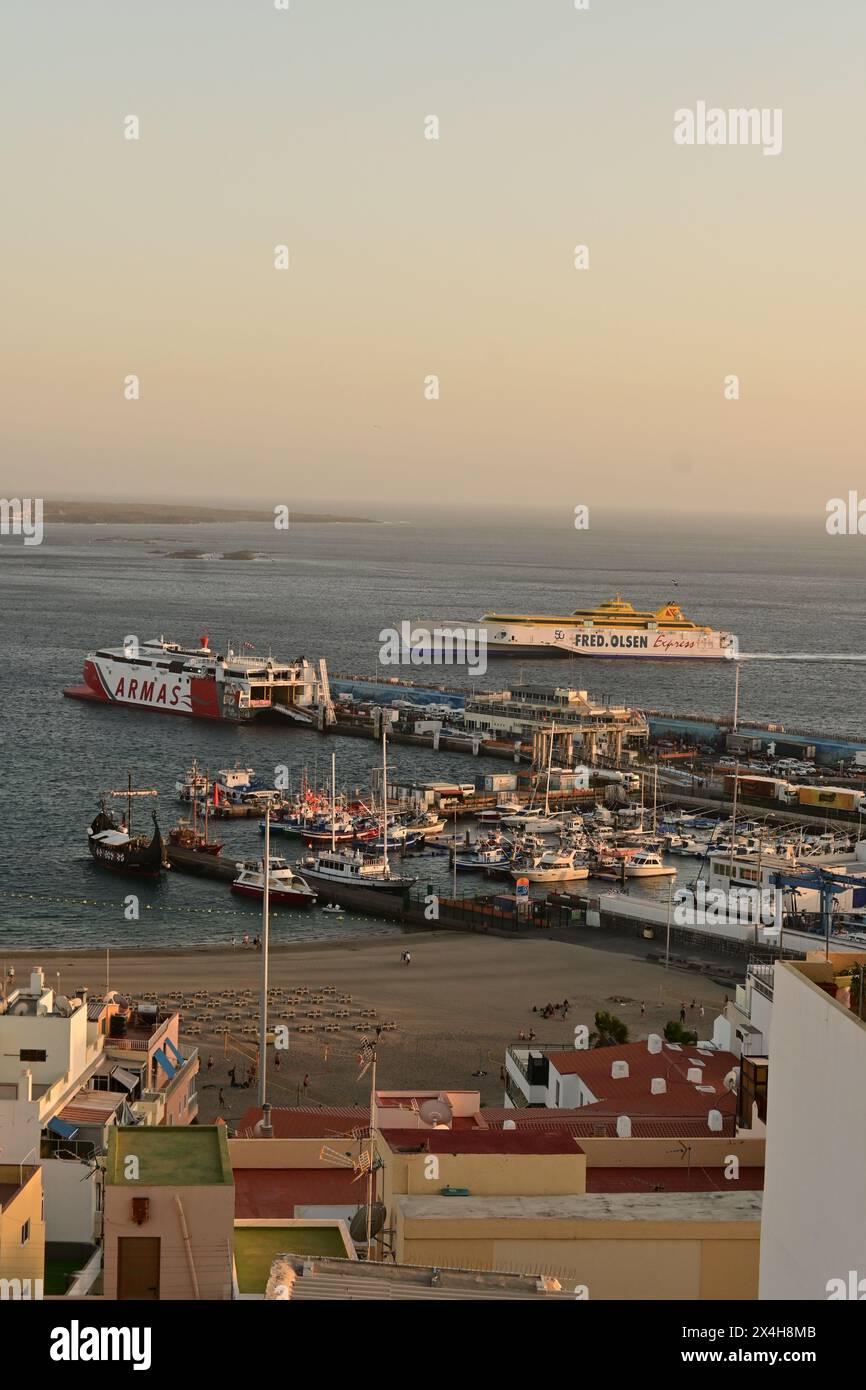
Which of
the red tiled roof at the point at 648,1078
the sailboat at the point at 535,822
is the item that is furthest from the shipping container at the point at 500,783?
the red tiled roof at the point at 648,1078

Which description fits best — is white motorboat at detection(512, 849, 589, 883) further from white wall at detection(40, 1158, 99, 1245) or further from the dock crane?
white wall at detection(40, 1158, 99, 1245)

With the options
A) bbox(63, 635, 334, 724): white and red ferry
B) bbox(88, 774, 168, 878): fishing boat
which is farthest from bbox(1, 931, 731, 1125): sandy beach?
bbox(63, 635, 334, 724): white and red ferry

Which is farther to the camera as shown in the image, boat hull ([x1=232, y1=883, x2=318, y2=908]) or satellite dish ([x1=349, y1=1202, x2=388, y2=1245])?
boat hull ([x1=232, y1=883, x2=318, y2=908])

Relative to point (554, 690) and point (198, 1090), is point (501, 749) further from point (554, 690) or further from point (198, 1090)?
point (198, 1090)

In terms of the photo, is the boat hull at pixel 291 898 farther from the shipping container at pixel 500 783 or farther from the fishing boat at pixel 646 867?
the shipping container at pixel 500 783

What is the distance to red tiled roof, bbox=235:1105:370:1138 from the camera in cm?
884

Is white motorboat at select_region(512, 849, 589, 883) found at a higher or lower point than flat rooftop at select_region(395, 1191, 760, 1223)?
lower

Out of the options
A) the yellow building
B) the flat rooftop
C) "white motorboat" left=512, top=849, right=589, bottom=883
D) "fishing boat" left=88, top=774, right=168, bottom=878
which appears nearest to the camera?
the yellow building

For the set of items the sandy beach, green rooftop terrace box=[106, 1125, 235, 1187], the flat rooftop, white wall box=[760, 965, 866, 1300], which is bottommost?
the sandy beach

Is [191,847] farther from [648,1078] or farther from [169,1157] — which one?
[169,1157]

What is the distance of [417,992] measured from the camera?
15.6 meters

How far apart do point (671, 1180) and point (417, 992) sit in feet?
27.4

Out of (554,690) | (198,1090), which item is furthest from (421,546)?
(198,1090)

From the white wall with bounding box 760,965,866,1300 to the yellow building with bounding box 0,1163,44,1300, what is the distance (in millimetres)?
2356
